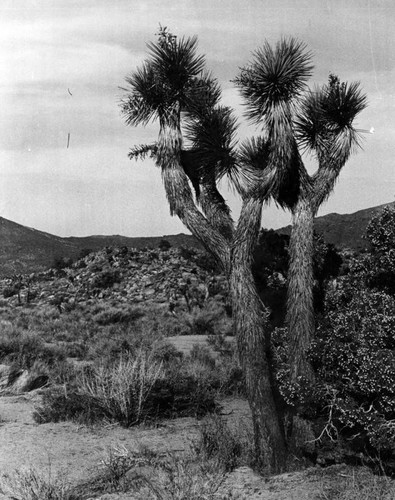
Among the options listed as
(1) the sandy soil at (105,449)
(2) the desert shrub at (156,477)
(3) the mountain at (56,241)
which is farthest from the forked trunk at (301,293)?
(3) the mountain at (56,241)

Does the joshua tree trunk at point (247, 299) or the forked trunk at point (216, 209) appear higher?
the forked trunk at point (216, 209)

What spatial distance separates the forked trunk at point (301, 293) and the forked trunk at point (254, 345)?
0.41 meters

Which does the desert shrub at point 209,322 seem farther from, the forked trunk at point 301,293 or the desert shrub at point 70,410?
the forked trunk at point 301,293

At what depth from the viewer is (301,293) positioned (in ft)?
28.0

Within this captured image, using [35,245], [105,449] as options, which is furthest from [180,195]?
[35,245]

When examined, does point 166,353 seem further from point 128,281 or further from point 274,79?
point 128,281

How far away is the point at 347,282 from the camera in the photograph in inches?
354

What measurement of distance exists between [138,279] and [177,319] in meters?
12.6

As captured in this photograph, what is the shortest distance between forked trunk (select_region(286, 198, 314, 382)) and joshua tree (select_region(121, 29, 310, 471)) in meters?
0.39

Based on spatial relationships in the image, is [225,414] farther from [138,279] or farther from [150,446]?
A: [138,279]

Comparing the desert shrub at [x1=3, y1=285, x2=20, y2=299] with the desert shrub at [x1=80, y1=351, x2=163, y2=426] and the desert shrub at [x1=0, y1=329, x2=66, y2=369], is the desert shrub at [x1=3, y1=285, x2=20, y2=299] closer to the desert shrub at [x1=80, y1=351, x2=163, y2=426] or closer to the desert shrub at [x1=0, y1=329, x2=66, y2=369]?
the desert shrub at [x1=0, y1=329, x2=66, y2=369]

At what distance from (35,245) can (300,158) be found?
58.7 metres

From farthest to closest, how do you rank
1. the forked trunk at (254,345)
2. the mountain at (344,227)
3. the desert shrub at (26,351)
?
the mountain at (344,227) → the desert shrub at (26,351) → the forked trunk at (254,345)

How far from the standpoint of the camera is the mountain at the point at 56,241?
50822 millimetres
